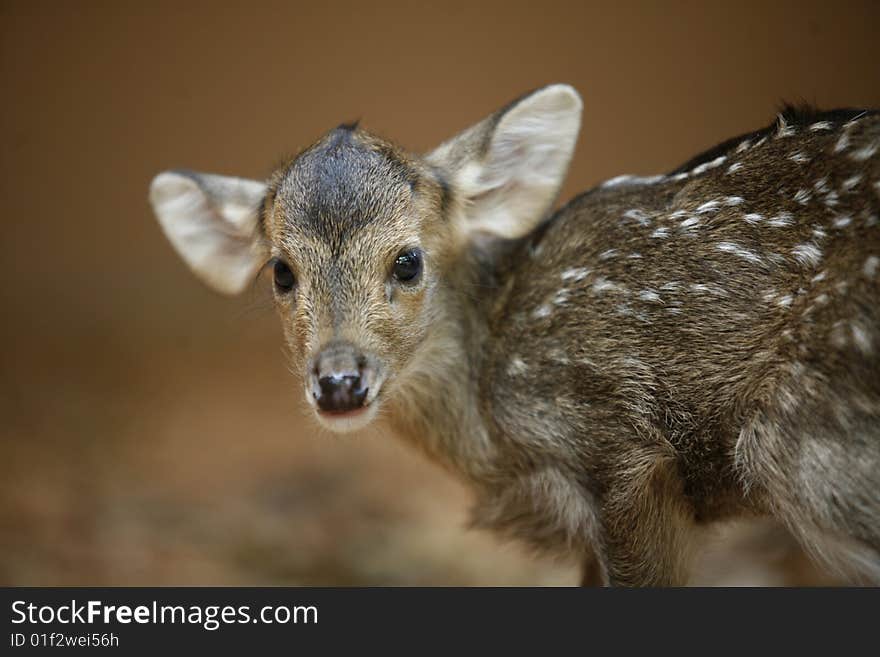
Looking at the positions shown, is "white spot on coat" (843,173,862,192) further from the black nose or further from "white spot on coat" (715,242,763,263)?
the black nose

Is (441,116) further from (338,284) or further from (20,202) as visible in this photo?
(338,284)

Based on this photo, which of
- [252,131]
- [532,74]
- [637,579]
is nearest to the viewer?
[637,579]

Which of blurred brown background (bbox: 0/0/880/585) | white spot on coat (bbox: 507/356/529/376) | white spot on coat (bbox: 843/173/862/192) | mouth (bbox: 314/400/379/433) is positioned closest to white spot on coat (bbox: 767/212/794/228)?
white spot on coat (bbox: 843/173/862/192)

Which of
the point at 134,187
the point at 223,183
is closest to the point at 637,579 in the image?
the point at 223,183

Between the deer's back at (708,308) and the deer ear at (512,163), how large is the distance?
184 mm

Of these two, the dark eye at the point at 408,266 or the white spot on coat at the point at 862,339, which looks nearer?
the white spot on coat at the point at 862,339

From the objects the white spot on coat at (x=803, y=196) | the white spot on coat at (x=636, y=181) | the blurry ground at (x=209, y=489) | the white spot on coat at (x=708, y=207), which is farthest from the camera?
the blurry ground at (x=209, y=489)

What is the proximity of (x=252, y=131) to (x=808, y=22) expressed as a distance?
2434mm

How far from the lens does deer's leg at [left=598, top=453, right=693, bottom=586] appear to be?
2.18 meters

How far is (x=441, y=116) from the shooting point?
455 cm

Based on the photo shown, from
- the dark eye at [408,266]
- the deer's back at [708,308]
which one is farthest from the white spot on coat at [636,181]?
the dark eye at [408,266]

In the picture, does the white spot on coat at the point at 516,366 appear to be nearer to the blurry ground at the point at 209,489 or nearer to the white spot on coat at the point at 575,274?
the white spot on coat at the point at 575,274

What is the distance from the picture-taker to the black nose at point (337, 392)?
2.13 metres
